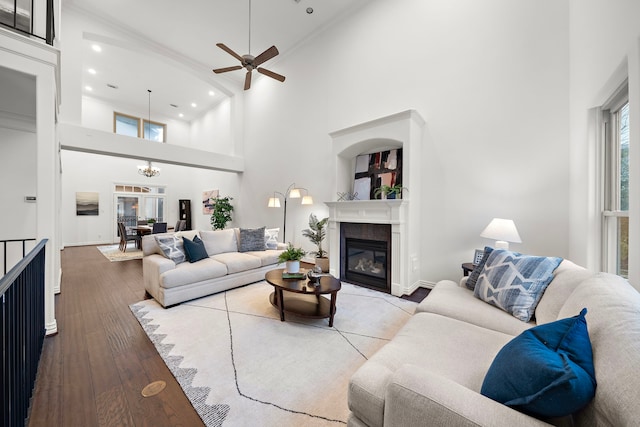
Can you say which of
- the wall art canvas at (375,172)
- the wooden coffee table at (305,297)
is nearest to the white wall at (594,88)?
the wall art canvas at (375,172)

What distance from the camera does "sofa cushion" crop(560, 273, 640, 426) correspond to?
676 mm

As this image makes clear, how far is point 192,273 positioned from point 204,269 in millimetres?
163

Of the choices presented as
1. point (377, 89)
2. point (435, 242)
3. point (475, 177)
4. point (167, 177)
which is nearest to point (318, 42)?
point (377, 89)

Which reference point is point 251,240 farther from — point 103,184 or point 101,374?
point 103,184

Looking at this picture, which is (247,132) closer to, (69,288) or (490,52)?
(69,288)

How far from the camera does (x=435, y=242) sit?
3744 mm

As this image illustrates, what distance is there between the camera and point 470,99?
3465 millimetres

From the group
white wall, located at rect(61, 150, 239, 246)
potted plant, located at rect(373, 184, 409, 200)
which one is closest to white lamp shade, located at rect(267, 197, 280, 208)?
white wall, located at rect(61, 150, 239, 246)

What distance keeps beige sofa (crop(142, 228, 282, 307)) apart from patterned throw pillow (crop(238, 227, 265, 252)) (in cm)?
9

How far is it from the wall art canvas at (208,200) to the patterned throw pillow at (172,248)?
581cm

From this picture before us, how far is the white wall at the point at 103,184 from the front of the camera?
26.0 ft

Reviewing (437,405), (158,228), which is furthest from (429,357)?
(158,228)

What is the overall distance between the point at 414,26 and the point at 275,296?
15.3ft

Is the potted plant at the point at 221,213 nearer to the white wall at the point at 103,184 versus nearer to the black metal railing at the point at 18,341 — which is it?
the white wall at the point at 103,184
